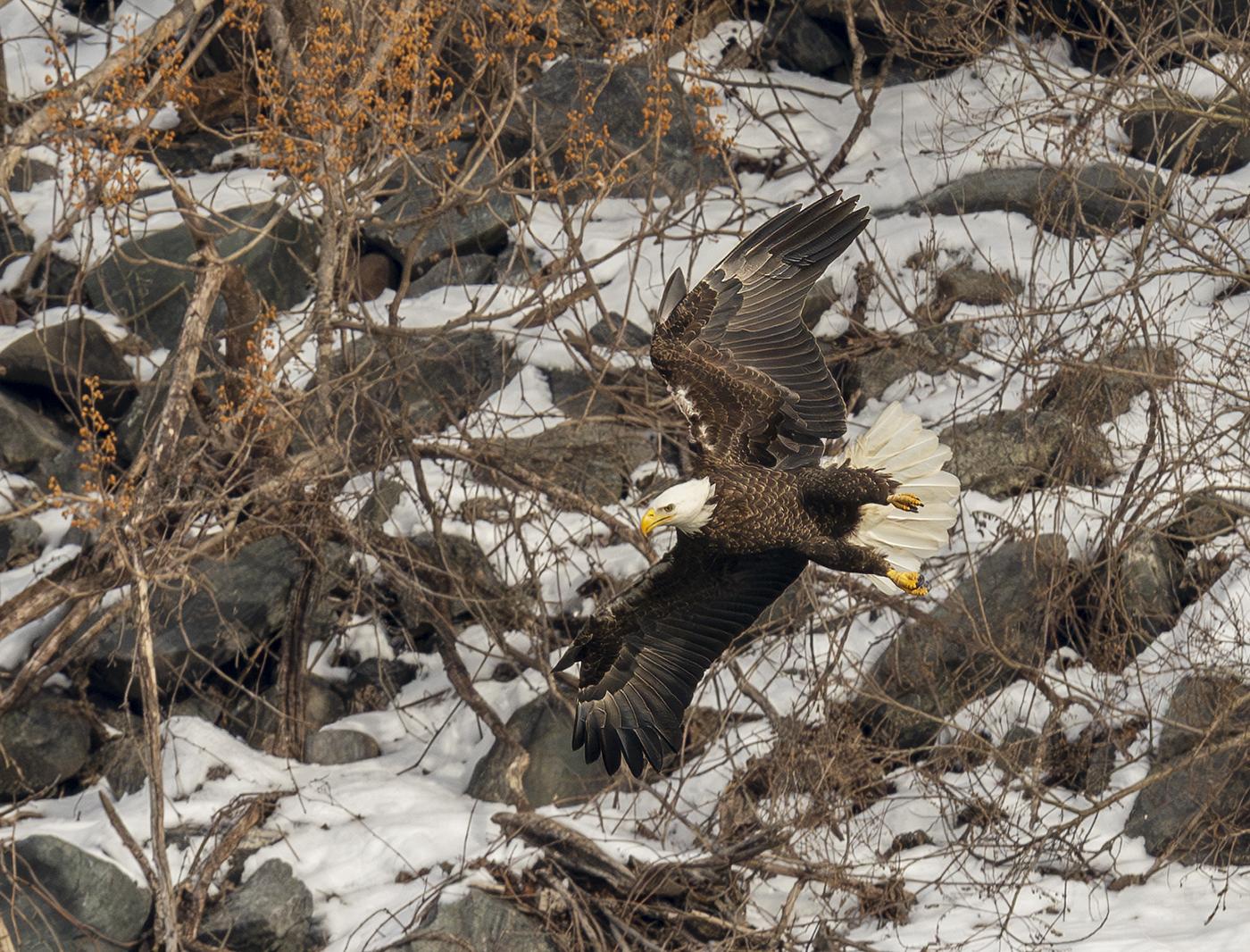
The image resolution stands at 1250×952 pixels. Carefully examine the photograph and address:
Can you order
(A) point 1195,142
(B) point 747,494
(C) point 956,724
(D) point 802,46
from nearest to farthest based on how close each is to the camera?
(B) point 747,494 < (C) point 956,724 < (A) point 1195,142 < (D) point 802,46

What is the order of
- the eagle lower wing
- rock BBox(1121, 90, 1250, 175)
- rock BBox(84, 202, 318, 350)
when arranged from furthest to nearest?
rock BBox(84, 202, 318, 350) < rock BBox(1121, 90, 1250, 175) < the eagle lower wing

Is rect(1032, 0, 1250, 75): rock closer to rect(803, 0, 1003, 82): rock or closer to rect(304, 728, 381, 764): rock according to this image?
rect(803, 0, 1003, 82): rock

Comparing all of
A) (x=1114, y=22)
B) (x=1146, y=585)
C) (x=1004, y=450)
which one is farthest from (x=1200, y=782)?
(x=1114, y=22)

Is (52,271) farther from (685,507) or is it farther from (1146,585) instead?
(1146,585)

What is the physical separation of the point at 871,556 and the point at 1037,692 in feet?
9.52

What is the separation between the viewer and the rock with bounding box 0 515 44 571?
7.59 metres

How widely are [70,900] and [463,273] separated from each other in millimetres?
4967

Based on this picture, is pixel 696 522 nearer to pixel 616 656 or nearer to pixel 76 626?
pixel 616 656

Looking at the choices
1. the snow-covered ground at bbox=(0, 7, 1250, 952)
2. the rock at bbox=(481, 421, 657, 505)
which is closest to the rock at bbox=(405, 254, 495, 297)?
the snow-covered ground at bbox=(0, 7, 1250, 952)

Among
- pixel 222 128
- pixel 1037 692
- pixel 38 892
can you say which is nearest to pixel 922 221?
pixel 1037 692

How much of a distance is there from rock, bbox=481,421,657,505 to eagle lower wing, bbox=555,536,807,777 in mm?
2138

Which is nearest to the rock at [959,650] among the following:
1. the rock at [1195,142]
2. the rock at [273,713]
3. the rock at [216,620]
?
the rock at [1195,142]

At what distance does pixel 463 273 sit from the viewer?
8852 mm

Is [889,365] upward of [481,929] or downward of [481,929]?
upward
